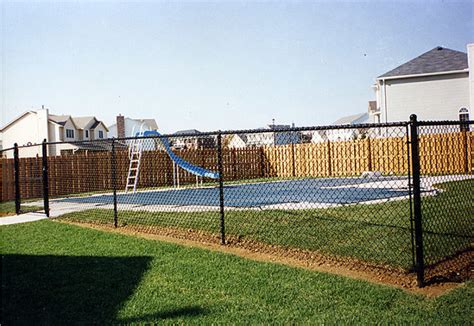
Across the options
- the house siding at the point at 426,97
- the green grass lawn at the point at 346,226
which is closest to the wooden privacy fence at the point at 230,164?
the house siding at the point at 426,97

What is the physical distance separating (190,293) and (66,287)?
1385 millimetres

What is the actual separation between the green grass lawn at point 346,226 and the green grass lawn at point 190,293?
99 cm

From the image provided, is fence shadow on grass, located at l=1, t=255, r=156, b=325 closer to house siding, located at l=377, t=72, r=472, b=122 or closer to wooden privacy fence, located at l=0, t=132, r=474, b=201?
wooden privacy fence, located at l=0, t=132, r=474, b=201

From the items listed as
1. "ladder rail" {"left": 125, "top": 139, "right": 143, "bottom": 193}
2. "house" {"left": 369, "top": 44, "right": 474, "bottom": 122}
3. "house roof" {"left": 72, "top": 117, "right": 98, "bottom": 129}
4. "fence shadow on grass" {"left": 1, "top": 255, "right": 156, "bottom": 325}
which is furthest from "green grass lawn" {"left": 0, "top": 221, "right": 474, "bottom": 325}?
"house roof" {"left": 72, "top": 117, "right": 98, "bottom": 129}

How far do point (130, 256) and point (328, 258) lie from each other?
2.56 m

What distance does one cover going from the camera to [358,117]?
212 feet

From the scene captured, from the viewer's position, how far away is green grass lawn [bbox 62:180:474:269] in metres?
5.13

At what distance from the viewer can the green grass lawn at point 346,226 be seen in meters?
5.13

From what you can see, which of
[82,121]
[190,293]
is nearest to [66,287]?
[190,293]

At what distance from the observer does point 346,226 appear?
21.1 feet

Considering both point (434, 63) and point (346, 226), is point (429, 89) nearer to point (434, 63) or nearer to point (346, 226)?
point (434, 63)

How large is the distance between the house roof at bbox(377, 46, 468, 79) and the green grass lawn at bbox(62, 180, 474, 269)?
18.4m

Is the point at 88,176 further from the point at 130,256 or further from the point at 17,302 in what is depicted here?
the point at 17,302

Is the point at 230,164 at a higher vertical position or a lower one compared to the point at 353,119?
lower
